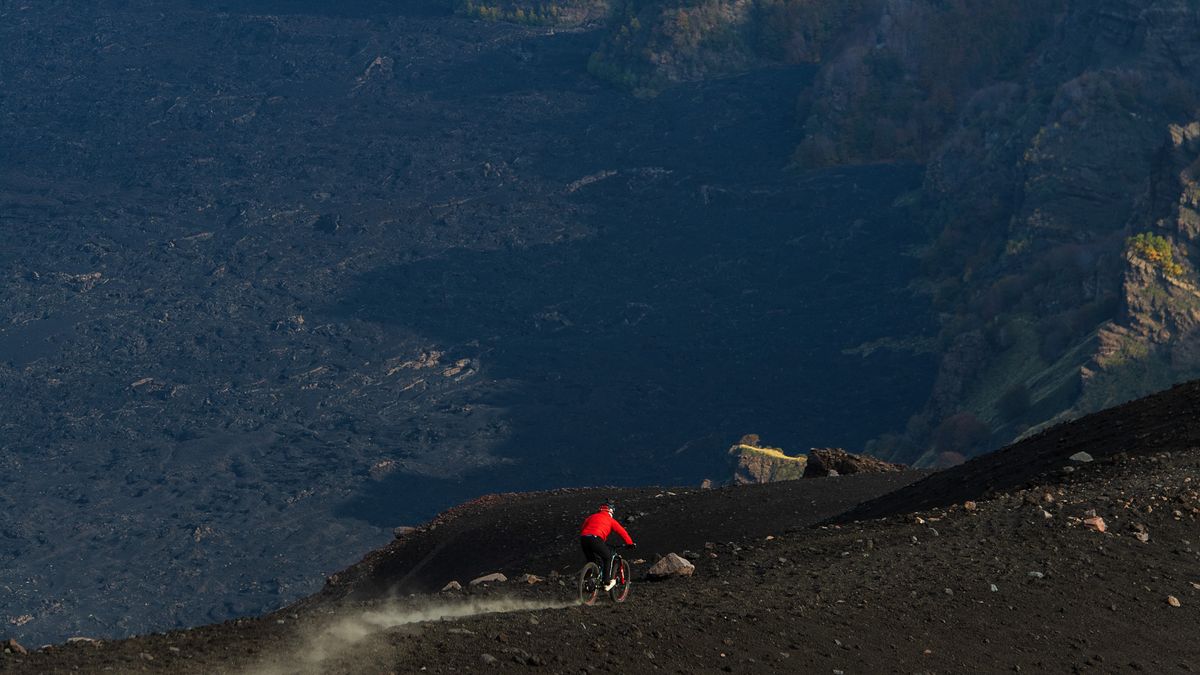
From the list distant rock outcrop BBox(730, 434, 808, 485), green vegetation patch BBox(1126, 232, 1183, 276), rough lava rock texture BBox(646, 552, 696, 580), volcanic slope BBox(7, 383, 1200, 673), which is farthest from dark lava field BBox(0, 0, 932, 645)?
rough lava rock texture BBox(646, 552, 696, 580)

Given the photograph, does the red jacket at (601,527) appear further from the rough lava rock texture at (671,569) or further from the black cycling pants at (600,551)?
the rough lava rock texture at (671,569)

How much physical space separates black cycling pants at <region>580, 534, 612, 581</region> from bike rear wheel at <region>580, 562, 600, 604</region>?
116mm

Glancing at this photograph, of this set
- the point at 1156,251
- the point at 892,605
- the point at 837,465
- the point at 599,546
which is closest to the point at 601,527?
the point at 599,546

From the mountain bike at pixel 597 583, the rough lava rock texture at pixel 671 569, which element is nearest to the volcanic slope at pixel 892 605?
the rough lava rock texture at pixel 671 569

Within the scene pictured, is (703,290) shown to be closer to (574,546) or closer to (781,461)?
(781,461)

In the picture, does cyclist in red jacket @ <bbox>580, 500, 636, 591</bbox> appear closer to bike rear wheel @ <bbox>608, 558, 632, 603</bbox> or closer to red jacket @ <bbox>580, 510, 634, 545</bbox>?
red jacket @ <bbox>580, 510, 634, 545</bbox>

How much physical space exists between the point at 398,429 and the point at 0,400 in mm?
38649

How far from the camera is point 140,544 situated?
477 feet

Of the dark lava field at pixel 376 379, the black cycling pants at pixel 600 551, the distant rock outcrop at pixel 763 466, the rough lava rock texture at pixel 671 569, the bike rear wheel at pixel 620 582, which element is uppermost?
the black cycling pants at pixel 600 551

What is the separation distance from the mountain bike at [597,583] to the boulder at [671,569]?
1824 mm

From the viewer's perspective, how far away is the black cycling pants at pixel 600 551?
90.2 feet

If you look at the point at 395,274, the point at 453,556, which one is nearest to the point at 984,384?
the point at 395,274

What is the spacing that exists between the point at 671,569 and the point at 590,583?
2351 mm

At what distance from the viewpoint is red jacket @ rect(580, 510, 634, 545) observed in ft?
90.8
